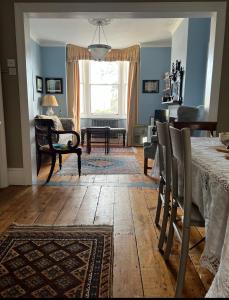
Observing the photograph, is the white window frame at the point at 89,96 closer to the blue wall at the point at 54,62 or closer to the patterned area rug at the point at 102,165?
the blue wall at the point at 54,62

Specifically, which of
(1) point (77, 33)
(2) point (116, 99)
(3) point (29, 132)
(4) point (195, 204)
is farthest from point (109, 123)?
(4) point (195, 204)

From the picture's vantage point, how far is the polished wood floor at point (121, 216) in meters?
1.45

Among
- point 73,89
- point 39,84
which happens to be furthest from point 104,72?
point 39,84

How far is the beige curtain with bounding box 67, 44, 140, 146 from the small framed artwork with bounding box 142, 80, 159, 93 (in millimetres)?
216

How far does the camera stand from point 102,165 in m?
4.34

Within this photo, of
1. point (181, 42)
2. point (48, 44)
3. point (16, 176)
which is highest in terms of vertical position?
point (48, 44)

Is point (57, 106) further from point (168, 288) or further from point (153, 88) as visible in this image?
point (168, 288)

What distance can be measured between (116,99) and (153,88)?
45.3 inches

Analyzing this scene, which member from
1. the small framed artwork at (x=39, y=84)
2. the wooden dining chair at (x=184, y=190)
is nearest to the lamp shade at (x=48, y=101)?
the small framed artwork at (x=39, y=84)

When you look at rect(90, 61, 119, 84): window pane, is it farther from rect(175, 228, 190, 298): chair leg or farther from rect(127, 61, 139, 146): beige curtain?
rect(175, 228, 190, 298): chair leg

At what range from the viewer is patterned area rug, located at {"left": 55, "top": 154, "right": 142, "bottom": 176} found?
12.8 ft

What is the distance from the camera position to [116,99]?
7102 mm

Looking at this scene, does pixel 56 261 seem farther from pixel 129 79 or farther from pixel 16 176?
pixel 129 79

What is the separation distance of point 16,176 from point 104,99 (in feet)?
14.5
